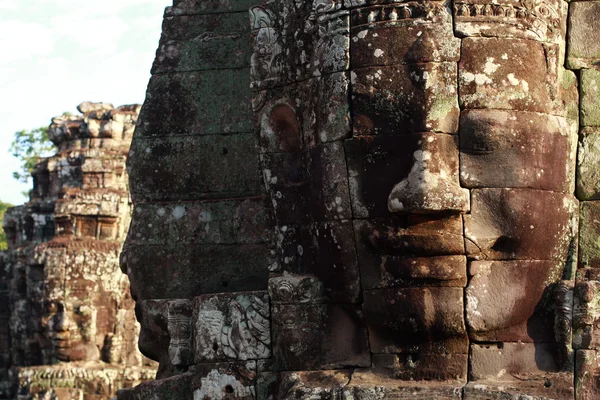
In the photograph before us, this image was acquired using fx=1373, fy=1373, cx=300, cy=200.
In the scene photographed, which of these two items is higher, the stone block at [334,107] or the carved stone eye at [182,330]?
the stone block at [334,107]

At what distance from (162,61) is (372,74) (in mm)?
2421

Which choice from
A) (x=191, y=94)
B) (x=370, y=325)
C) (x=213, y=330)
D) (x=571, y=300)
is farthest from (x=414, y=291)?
(x=191, y=94)

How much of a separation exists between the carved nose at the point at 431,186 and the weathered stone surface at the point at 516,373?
34.5 inches

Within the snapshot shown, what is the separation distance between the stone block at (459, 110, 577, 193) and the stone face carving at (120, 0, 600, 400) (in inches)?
0.4

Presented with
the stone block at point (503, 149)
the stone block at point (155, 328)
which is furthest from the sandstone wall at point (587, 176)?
the stone block at point (155, 328)

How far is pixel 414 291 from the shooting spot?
798cm

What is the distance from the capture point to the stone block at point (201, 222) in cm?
966

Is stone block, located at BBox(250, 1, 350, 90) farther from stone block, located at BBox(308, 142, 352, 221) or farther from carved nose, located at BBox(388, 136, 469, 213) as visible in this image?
carved nose, located at BBox(388, 136, 469, 213)

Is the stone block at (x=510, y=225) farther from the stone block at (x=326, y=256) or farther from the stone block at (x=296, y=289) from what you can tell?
the stone block at (x=296, y=289)

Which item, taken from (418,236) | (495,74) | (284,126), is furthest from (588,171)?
(284,126)

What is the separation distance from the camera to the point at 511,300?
805 centimetres

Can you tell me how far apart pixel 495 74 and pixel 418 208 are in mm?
921

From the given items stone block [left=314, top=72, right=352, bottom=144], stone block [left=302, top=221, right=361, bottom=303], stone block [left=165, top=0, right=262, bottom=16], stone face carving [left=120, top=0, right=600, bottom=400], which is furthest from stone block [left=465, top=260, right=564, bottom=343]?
stone block [left=165, top=0, right=262, bottom=16]

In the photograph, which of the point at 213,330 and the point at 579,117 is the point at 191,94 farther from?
the point at 579,117
